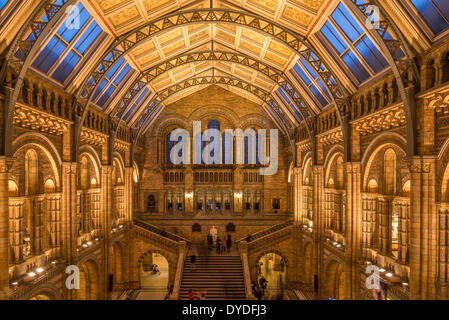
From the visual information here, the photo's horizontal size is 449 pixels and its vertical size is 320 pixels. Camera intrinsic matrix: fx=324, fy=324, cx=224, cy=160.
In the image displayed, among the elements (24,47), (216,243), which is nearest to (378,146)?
(24,47)

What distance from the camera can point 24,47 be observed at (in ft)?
39.2

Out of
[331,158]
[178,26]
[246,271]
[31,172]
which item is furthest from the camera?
[246,271]

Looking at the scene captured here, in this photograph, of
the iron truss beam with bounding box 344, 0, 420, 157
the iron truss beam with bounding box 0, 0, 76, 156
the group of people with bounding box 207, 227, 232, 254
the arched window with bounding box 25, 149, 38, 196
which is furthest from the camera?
the group of people with bounding box 207, 227, 232, 254

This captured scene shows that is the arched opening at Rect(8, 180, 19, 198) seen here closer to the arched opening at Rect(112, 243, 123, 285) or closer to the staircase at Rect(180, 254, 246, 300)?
the staircase at Rect(180, 254, 246, 300)

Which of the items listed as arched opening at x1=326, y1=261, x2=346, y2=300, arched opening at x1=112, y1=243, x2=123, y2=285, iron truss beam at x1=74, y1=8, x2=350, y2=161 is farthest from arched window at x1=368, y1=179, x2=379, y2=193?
arched opening at x1=112, y1=243, x2=123, y2=285

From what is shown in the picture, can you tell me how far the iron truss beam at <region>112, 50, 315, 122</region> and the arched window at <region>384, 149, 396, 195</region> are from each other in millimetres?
9087

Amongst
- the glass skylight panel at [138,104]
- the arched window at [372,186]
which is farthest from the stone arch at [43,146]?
the arched window at [372,186]

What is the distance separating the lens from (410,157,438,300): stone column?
1148cm

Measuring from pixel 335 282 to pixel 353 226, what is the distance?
7013 millimetres

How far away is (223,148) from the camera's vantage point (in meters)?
35.7

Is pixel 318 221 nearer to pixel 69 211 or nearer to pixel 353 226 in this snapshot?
pixel 353 226

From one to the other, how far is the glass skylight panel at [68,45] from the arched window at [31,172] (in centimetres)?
416

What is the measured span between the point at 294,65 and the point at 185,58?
340 inches

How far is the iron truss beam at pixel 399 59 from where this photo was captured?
11.8m
